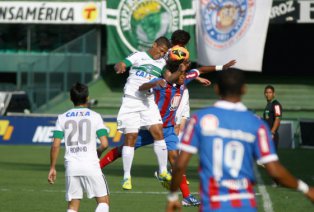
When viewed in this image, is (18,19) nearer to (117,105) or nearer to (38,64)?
(38,64)

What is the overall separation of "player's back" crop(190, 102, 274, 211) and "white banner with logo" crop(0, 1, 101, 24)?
107 feet

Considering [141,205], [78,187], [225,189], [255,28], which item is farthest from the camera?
[255,28]

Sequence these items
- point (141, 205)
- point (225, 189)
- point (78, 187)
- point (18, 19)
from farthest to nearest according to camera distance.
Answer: point (18, 19) < point (141, 205) < point (78, 187) < point (225, 189)

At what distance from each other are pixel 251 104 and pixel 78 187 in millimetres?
28597

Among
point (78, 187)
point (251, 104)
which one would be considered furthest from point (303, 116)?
point (78, 187)

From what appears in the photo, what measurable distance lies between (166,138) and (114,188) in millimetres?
2350

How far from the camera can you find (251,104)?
1524 inches

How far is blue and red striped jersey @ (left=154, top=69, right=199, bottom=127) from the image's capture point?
1483cm

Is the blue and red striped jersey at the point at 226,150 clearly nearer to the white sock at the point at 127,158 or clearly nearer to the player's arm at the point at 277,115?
the white sock at the point at 127,158

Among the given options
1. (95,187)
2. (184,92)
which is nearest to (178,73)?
(95,187)

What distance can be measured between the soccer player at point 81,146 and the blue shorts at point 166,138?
4.45m

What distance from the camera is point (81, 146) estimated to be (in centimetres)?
1048

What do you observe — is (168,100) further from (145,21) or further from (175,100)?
(145,21)

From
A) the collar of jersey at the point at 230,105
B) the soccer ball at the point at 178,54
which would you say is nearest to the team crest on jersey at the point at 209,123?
the collar of jersey at the point at 230,105
